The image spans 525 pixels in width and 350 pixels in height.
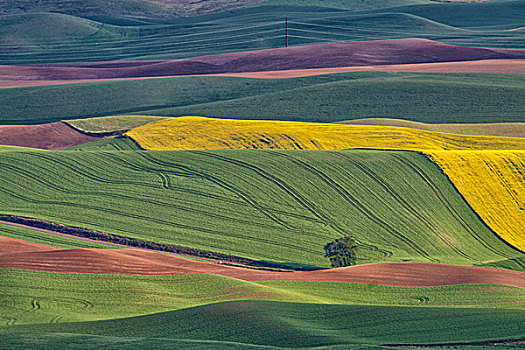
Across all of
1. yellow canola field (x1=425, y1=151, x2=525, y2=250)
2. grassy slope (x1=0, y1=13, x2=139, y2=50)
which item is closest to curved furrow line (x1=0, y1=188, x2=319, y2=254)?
yellow canola field (x1=425, y1=151, x2=525, y2=250)

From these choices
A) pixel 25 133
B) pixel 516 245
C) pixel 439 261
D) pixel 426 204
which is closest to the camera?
pixel 439 261

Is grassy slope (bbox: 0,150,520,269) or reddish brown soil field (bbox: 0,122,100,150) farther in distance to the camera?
reddish brown soil field (bbox: 0,122,100,150)

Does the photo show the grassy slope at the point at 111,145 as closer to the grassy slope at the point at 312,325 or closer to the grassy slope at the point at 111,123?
the grassy slope at the point at 111,123

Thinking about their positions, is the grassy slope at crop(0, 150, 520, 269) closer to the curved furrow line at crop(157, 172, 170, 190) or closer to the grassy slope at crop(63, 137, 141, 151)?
the curved furrow line at crop(157, 172, 170, 190)

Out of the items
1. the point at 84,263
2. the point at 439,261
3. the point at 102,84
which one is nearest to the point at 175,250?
the point at 84,263

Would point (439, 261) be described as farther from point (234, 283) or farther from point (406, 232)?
point (234, 283)

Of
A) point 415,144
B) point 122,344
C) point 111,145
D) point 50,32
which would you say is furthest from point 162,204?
point 50,32
